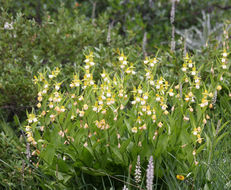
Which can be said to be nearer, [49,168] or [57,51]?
A: [49,168]

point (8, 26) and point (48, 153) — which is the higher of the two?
point (8, 26)

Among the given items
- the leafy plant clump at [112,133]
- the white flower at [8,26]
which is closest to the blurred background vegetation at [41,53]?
the white flower at [8,26]

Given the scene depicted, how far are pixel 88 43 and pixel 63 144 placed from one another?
1905 mm

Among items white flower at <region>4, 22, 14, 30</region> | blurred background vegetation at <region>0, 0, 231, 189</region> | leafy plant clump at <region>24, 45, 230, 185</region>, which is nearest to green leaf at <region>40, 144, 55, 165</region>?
leafy plant clump at <region>24, 45, 230, 185</region>

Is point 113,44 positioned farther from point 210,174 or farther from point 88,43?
point 210,174

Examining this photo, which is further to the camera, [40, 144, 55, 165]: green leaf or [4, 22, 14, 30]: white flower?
[4, 22, 14, 30]: white flower

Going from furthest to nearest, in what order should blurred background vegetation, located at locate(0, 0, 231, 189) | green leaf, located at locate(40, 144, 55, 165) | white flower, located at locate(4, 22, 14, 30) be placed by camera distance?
white flower, located at locate(4, 22, 14, 30)
blurred background vegetation, located at locate(0, 0, 231, 189)
green leaf, located at locate(40, 144, 55, 165)

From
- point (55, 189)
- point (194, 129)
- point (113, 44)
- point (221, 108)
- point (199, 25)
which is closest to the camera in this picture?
point (194, 129)

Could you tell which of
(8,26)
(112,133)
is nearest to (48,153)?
(112,133)

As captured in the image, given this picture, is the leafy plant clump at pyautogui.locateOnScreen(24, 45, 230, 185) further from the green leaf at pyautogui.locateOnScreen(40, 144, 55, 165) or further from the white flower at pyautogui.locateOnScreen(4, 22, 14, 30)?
the white flower at pyautogui.locateOnScreen(4, 22, 14, 30)

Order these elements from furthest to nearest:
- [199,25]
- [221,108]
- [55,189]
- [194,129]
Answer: [199,25], [221,108], [55,189], [194,129]

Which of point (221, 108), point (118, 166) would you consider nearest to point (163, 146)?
point (118, 166)

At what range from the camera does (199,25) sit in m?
6.72

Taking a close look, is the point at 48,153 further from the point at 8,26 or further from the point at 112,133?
the point at 8,26
